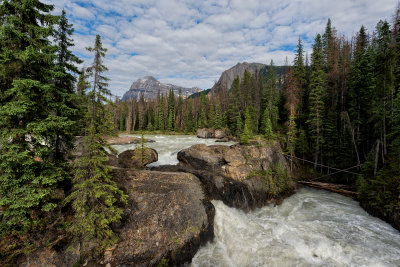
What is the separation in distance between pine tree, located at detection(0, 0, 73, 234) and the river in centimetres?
836

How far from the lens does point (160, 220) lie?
9.29 metres

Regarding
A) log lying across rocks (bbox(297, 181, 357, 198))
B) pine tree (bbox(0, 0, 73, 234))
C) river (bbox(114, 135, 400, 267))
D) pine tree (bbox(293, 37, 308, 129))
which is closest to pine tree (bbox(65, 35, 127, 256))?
pine tree (bbox(0, 0, 73, 234))

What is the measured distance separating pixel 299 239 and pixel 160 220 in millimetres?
9152

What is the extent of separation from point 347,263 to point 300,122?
2783 centimetres

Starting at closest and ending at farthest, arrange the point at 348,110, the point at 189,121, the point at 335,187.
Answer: the point at 335,187, the point at 348,110, the point at 189,121

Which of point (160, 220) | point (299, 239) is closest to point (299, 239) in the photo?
point (299, 239)

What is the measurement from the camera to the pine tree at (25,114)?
22.1 ft

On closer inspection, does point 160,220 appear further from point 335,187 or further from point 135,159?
point 335,187

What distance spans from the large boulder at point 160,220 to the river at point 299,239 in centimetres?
105

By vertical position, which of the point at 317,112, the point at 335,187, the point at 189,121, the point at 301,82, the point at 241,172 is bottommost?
the point at 335,187

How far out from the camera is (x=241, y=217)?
42.2 feet

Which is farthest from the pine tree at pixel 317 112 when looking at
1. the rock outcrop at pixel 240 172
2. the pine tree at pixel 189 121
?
the pine tree at pixel 189 121

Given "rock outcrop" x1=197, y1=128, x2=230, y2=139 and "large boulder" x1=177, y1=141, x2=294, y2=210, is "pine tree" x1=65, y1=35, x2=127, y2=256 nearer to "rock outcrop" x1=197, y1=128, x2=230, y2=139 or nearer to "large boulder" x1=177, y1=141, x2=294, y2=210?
"large boulder" x1=177, y1=141, x2=294, y2=210

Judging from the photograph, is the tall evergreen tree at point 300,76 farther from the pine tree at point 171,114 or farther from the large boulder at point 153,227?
the pine tree at point 171,114
